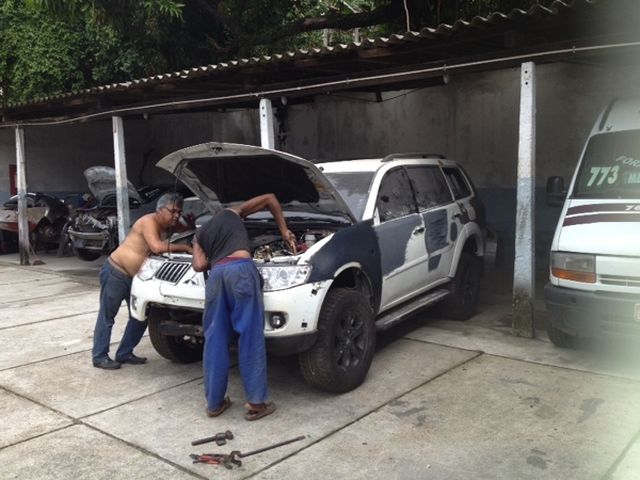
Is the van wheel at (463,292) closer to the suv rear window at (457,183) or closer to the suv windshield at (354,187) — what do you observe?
the suv rear window at (457,183)

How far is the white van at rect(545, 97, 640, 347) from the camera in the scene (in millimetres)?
4418

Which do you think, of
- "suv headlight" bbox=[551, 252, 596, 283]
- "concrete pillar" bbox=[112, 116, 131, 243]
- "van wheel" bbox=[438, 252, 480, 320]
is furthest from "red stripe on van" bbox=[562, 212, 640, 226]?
"concrete pillar" bbox=[112, 116, 131, 243]

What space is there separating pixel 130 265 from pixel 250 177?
130 centimetres

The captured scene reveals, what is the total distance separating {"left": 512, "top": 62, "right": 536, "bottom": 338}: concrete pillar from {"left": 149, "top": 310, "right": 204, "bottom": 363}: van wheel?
3.13m

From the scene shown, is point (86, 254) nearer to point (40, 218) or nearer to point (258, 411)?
point (40, 218)

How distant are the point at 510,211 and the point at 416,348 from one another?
4.97 m

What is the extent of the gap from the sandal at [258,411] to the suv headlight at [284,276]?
0.83 metres

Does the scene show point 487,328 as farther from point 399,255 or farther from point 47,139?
point 47,139

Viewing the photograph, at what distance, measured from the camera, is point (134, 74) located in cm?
1391

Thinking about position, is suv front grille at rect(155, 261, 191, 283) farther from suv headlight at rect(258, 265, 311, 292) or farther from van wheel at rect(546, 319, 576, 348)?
van wheel at rect(546, 319, 576, 348)

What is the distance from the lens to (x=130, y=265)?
514 cm

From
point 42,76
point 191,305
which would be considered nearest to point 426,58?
point 191,305

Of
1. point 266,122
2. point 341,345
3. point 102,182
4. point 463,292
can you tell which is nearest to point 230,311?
point 341,345

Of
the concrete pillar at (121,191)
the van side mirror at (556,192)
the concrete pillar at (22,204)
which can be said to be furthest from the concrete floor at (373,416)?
the concrete pillar at (22,204)
